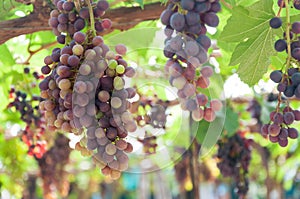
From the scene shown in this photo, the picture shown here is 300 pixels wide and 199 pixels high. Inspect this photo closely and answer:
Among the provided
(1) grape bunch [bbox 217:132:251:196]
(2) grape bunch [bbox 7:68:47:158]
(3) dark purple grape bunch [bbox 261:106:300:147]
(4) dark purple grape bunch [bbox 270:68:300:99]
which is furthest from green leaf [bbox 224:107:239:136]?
(4) dark purple grape bunch [bbox 270:68:300:99]

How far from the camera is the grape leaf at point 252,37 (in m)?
1.40

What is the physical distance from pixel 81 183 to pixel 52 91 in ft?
25.3

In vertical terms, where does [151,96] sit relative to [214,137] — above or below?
below

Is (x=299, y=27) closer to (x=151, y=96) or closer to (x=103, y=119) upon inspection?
(x=103, y=119)

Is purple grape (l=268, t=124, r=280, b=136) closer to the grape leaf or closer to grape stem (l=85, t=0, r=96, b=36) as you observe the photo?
the grape leaf

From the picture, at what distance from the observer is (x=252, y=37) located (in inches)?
56.6

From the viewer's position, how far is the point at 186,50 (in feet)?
3.43

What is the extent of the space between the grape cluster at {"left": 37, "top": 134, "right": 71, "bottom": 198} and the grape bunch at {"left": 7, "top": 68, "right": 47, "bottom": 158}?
3.19 ft

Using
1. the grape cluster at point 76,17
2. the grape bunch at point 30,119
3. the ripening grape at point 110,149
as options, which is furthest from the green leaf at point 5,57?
the ripening grape at point 110,149

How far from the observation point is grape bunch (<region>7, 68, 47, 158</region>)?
8.13ft

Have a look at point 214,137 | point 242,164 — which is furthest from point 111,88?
point 242,164

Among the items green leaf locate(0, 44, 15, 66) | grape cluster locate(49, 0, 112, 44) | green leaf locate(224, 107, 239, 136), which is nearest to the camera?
grape cluster locate(49, 0, 112, 44)

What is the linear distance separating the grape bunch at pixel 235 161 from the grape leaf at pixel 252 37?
141cm

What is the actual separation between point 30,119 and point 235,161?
113 centimetres
